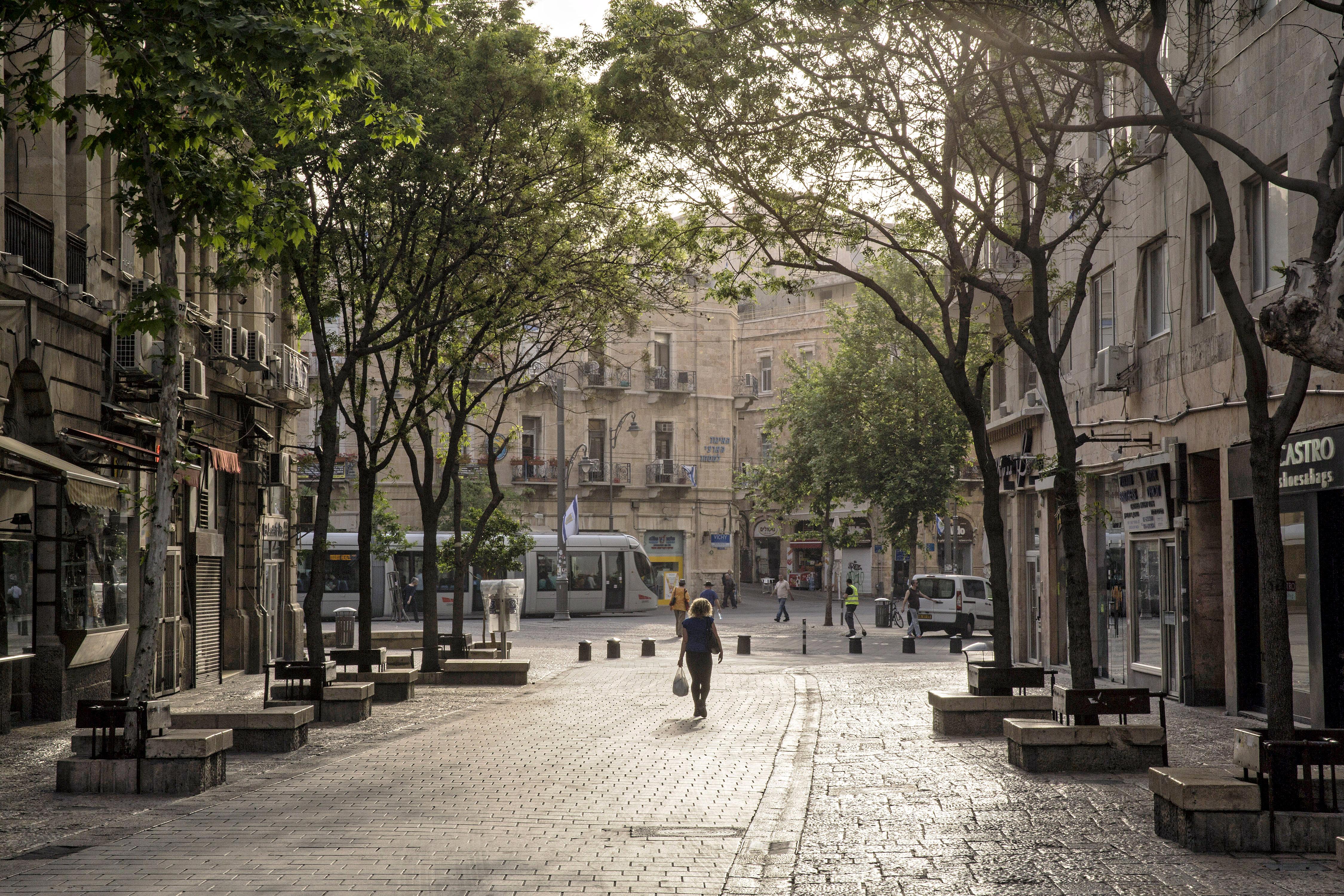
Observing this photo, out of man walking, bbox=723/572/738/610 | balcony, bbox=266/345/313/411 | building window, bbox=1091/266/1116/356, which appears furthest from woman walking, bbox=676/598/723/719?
man walking, bbox=723/572/738/610

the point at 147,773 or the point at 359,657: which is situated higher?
the point at 359,657

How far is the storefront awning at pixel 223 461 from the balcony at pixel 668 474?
1642 inches

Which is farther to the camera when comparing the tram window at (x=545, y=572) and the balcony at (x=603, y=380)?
the balcony at (x=603, y=380)

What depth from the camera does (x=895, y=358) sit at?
44.0 meters

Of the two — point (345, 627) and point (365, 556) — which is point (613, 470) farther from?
point (365, 556)

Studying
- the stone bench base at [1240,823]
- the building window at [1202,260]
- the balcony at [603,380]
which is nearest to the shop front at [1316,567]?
the building window at [1202,260]

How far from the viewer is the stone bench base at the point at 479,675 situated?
21797 mm

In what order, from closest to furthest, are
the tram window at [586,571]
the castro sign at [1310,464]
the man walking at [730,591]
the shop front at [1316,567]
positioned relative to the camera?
1. the castro sign at [1310,464]
2. the shop front at [1316,567]
3. the tram window at [586,571]
4. the man walking at [730,591]

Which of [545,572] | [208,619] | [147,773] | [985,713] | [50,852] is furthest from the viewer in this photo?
[545,572]

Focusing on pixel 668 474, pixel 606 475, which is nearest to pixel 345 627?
pixel 606 475

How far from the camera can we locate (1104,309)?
22.3 m

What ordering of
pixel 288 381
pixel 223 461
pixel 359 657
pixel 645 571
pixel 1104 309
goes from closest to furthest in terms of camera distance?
pixel 359 657
pixel 223 461
pixel 1104 309
pixel 288 381
pixel 645 571

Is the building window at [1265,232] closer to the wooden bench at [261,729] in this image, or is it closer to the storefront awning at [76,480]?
the wooden bench at [261,729]

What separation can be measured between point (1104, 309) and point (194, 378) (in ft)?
45.5
